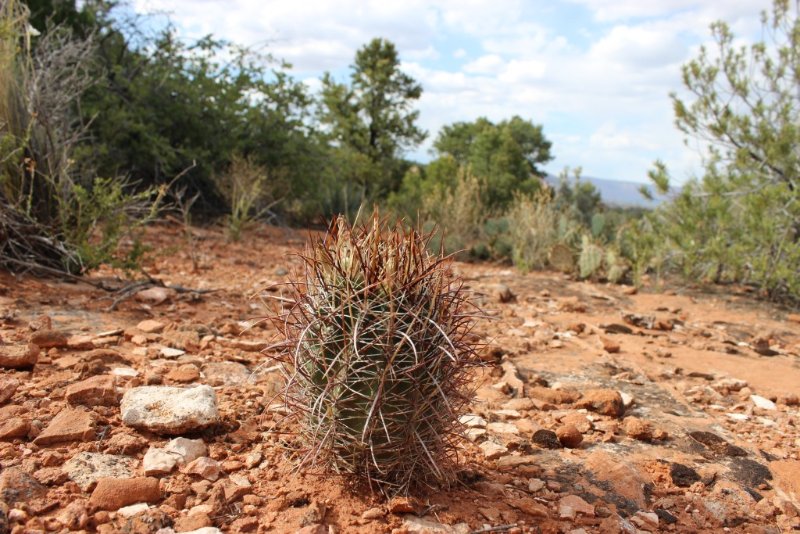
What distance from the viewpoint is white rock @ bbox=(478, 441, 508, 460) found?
114 inches

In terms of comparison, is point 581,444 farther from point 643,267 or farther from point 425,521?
point 643,267

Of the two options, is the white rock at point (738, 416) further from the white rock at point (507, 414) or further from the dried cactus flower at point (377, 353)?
the dried cactus flower at point (377, 353)

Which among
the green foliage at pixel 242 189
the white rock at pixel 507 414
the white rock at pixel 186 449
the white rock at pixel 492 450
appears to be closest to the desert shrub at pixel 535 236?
the green foliage at pixel 242 189

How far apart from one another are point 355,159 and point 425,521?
14.9 meters

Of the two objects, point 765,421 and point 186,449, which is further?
point 765,421

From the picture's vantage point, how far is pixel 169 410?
2717 millimetres

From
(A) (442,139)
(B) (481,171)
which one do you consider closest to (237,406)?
(B) (481,171)

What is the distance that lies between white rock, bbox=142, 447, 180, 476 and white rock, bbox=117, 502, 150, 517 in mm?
216

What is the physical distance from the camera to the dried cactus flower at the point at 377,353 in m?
2.09

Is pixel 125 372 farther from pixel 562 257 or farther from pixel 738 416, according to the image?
pixel 562 257

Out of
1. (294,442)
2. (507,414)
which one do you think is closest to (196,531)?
(294,442)

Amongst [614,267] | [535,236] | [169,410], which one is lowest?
[169,410]

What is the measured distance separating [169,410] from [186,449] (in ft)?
0.71

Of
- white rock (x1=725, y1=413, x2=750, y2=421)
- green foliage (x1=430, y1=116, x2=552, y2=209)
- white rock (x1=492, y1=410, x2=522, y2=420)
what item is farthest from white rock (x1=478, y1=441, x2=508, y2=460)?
green foliage (x1=430, y1=116, x2=552, y2=209)
